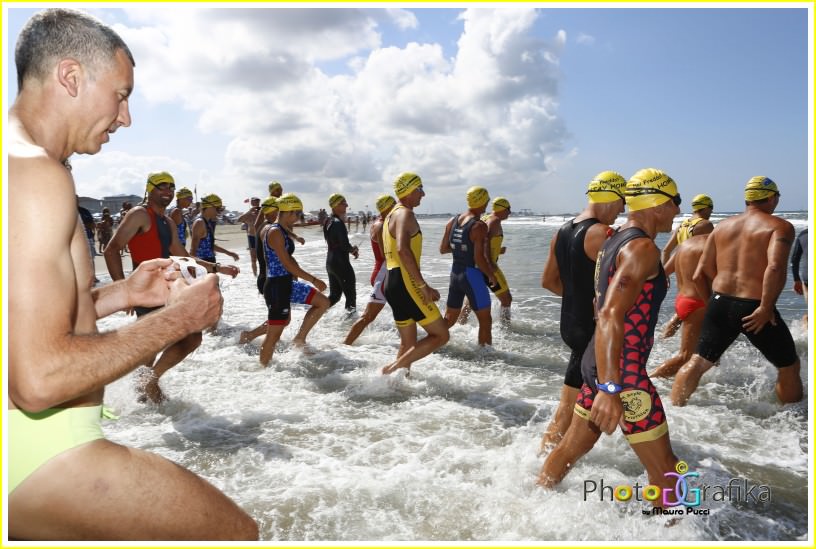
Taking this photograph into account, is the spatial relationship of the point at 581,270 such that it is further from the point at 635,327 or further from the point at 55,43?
the point at 55,43

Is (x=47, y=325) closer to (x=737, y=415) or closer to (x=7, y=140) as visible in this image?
(x=7, y=140)

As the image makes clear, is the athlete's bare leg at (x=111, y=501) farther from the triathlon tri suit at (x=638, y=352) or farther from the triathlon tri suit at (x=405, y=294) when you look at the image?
the triathlon tri suit at (x=405, y=294)

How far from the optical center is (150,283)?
85.6 inches

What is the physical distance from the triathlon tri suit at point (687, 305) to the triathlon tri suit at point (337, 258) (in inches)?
196

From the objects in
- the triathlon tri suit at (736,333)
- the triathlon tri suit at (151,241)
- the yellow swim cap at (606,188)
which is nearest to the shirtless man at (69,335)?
the yellow swim cap at (606,188)

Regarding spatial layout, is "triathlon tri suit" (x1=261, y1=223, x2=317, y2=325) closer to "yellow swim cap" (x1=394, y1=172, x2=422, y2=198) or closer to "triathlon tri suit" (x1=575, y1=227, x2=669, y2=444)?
"yellow swim cap" (x1=394, y1=172, x2=422, y2=198)

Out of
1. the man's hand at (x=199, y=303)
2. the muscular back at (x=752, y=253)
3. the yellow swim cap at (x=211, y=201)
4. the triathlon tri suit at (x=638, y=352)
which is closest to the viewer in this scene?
the man's hand at (x=199, y=303)

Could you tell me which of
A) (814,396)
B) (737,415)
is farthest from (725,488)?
(737,415)

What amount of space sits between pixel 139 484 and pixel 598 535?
267 centimetres

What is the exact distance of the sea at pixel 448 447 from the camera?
3.23 meters

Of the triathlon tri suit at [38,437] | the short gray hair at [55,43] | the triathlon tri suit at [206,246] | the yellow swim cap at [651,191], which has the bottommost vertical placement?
the triathlon tri suit at [38,437]

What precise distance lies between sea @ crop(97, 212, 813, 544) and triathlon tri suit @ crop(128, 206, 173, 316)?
1.36m

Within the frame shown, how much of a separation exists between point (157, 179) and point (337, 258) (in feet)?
12.1

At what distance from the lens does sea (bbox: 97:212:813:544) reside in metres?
3.23
